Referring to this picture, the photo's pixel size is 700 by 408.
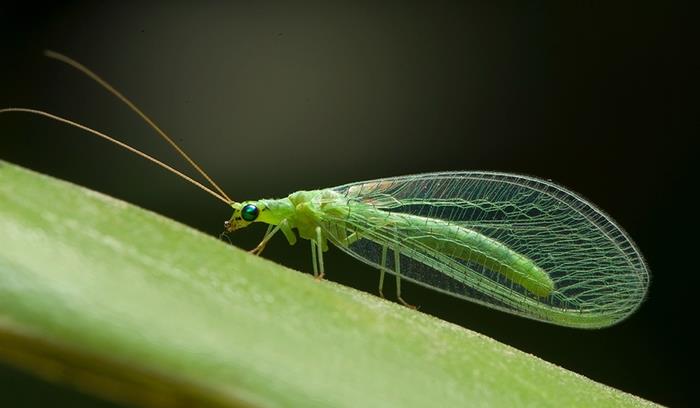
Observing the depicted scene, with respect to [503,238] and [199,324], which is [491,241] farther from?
[199,324]

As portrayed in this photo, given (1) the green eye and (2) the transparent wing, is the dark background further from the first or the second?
(2) the transparent wing

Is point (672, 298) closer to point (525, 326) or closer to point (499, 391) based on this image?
point (525, 326)

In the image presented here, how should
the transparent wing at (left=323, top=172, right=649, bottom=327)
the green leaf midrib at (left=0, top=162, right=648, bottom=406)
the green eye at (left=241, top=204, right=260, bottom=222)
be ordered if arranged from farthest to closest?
the green eye at (left=241, top=204, right=260, bottom=222) < the transparent wing at (left=323, top=172, right=649, bottom=327) < the green leaf midrib at (left=0, top=162, right=648, bottom=406)

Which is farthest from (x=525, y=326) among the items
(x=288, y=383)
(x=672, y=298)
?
(x=288, y=383)

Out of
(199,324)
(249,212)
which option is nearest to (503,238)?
(249,212)

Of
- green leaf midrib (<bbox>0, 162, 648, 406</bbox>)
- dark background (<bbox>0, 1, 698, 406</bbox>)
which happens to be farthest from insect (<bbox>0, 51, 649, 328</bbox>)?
green leaf midrib (<bbox>0, 162, 648, 406</bbox>)

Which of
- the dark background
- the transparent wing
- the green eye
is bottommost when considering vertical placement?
the transparent wing

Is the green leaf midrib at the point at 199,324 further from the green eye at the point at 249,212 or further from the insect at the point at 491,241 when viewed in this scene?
the green eye at the point at 249,212
